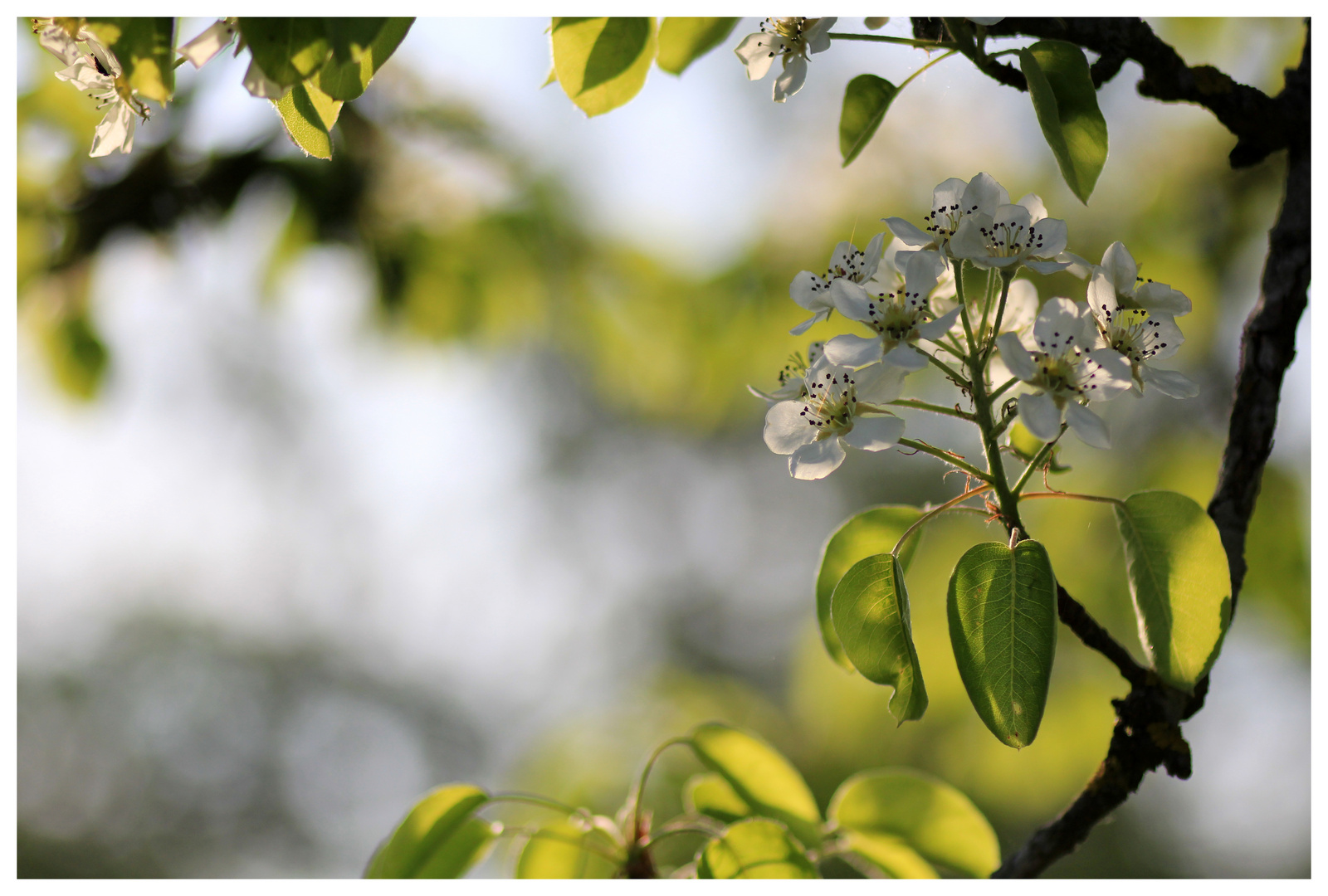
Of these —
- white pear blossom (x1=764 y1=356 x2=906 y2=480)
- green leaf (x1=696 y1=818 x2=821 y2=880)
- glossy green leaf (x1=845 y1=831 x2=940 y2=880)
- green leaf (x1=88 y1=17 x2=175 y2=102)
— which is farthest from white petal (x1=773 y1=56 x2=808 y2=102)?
glossy green leaf (x1=845 y1=831 x2=940 y2=880)

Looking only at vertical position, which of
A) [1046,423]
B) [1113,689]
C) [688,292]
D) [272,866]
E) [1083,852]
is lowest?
[272,866]

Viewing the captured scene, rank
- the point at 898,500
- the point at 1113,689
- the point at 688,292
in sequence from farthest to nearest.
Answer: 1. the point at 898,500
2. the point at 688,292
3. the point at 1113,689

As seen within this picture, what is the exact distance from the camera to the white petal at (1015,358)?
1.93 feet

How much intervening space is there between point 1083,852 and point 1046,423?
747cm

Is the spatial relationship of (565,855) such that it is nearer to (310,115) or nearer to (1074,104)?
(310,115)

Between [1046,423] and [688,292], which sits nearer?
[1046,423]

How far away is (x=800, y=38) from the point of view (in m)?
0.74

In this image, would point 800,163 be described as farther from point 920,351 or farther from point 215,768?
point 215,768

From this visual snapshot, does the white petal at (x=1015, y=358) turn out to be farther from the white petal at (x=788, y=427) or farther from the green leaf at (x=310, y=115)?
the green leaf at (x=310, y=115)

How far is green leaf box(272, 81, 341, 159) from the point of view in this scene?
67 centimetres

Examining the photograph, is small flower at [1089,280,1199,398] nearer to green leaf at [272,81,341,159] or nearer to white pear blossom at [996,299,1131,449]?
white pear blossom at [996,299,1131,449]

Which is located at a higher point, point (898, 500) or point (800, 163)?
point (800, 163)

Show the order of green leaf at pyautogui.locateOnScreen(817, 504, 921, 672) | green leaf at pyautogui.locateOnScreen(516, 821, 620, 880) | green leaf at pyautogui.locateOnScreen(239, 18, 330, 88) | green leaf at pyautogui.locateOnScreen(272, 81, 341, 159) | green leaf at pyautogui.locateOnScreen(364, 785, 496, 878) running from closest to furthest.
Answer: green leaf at pyautogui.locateOnScreen(239, 18, 330, 88)
green leaf at pyautogui.locateOnScreen(272, 81, 341, 159)
green leaf at pyautogui.locateOnScreen(817, 504, 921, 672)
green leaf at pyautogui.locateOnScreen(364, 785, 496, 878)
green leaf at pyautogui.locateOnScreen(516, 821, 620, 880)
